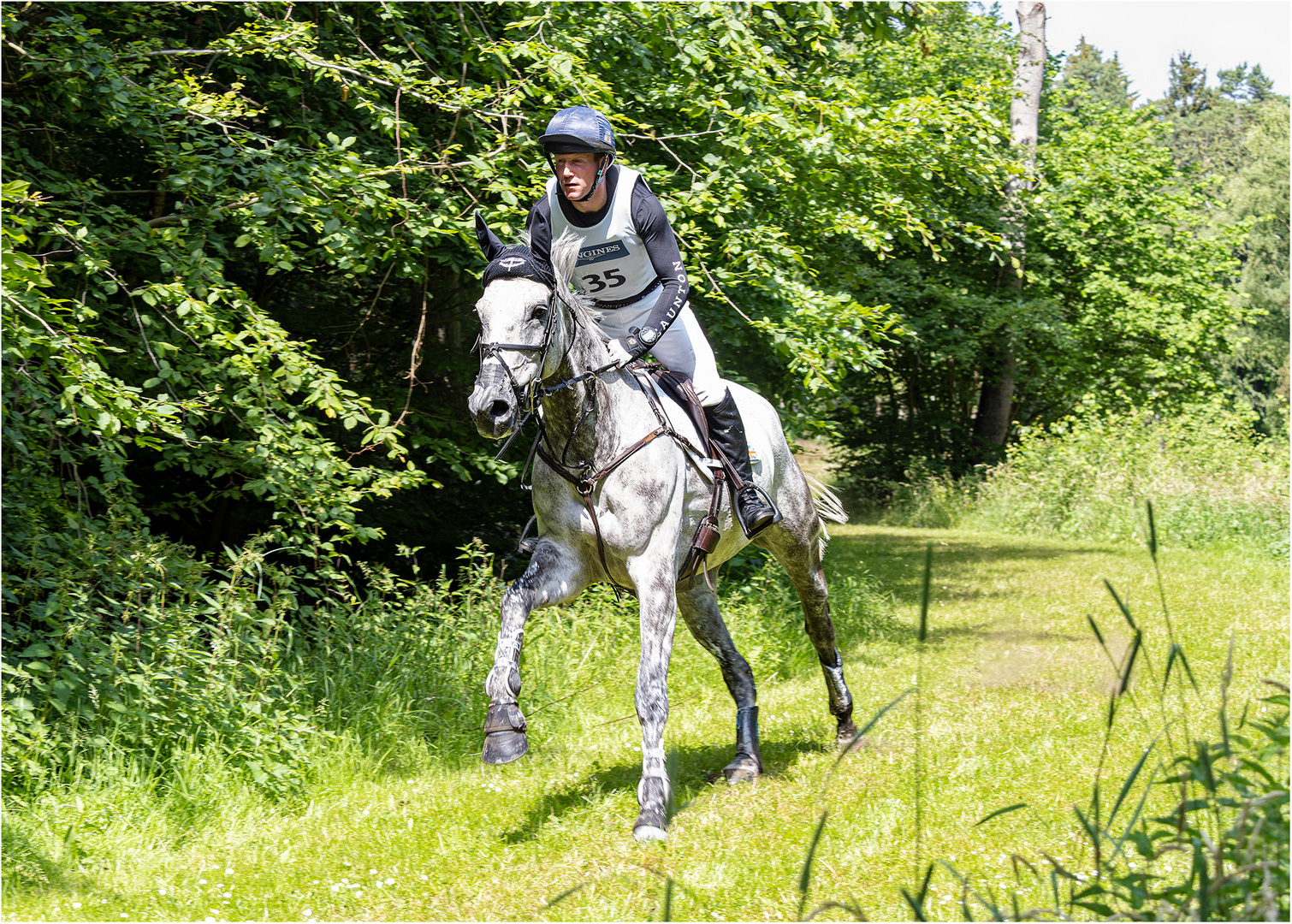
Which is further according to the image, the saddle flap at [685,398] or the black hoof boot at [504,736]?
the saddle flap at [685,398]

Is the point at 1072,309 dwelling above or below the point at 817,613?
above

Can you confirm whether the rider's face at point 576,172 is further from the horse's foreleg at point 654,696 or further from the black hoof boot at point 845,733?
the black hoof boot at point 845,733

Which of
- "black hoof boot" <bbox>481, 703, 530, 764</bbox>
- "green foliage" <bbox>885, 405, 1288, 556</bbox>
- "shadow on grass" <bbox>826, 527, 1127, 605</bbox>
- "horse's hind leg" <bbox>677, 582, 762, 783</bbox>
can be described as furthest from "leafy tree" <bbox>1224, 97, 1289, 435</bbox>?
"black hoof boot" <bbox>481, 703, 530, 764</bbox>

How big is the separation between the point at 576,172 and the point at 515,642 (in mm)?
2312

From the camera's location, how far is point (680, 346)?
6078mm

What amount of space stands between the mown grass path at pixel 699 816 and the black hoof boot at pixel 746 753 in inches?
6.6

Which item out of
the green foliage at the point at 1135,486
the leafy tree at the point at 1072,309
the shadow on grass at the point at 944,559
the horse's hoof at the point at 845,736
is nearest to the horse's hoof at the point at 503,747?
the horse's hoof at the point at 845,736

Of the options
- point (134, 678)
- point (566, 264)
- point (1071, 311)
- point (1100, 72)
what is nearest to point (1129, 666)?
point (566, 264)

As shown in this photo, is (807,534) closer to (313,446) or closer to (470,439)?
(313,446)

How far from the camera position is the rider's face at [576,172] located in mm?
5223

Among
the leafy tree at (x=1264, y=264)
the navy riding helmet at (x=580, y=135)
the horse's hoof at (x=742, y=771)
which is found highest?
the leafy tree at (x=1264, y=264)

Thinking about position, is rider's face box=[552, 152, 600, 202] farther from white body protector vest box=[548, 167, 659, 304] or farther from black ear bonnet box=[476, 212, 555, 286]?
black ear bonnet box=[476, 212, 555, 286]

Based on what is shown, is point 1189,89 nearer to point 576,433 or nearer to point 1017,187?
point 1017,187

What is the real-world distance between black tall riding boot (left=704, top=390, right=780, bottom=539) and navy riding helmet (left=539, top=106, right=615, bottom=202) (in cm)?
151
